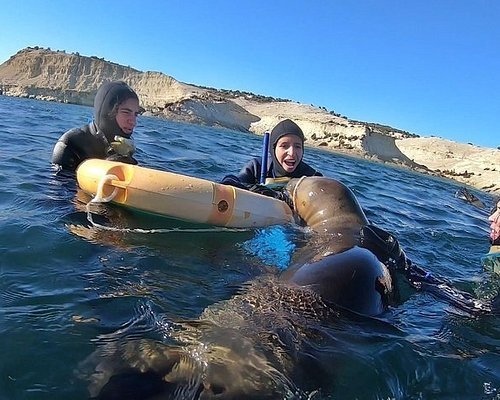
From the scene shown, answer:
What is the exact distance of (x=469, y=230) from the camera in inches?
399

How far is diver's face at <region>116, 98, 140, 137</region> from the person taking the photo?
6594mm

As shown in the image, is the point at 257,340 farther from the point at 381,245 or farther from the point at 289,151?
the point at 289,151

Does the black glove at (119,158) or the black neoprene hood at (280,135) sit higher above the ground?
the black neoprene hood at (280,135)

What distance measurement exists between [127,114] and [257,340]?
4494 millimetres

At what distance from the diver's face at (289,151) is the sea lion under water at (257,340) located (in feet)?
8.43

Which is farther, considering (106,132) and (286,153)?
(286,153)

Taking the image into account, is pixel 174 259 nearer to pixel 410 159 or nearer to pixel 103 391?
pixel 103 391

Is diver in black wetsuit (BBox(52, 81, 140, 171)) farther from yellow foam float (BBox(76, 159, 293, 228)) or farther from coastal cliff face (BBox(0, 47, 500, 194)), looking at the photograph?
coastal cliff face (BBox(0, 47, 500, 194))

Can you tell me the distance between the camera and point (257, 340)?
2908mm

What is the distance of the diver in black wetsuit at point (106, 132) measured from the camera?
21.4 ft

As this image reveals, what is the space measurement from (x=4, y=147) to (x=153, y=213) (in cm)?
465

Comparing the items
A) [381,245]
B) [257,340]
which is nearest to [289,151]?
[381,245]

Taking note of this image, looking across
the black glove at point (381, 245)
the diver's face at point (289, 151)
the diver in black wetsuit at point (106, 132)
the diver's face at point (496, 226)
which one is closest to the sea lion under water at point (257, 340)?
the black glove at point (381, 245)

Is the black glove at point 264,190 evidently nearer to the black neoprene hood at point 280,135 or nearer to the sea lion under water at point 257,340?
the black neoprene hood at point 280,135
